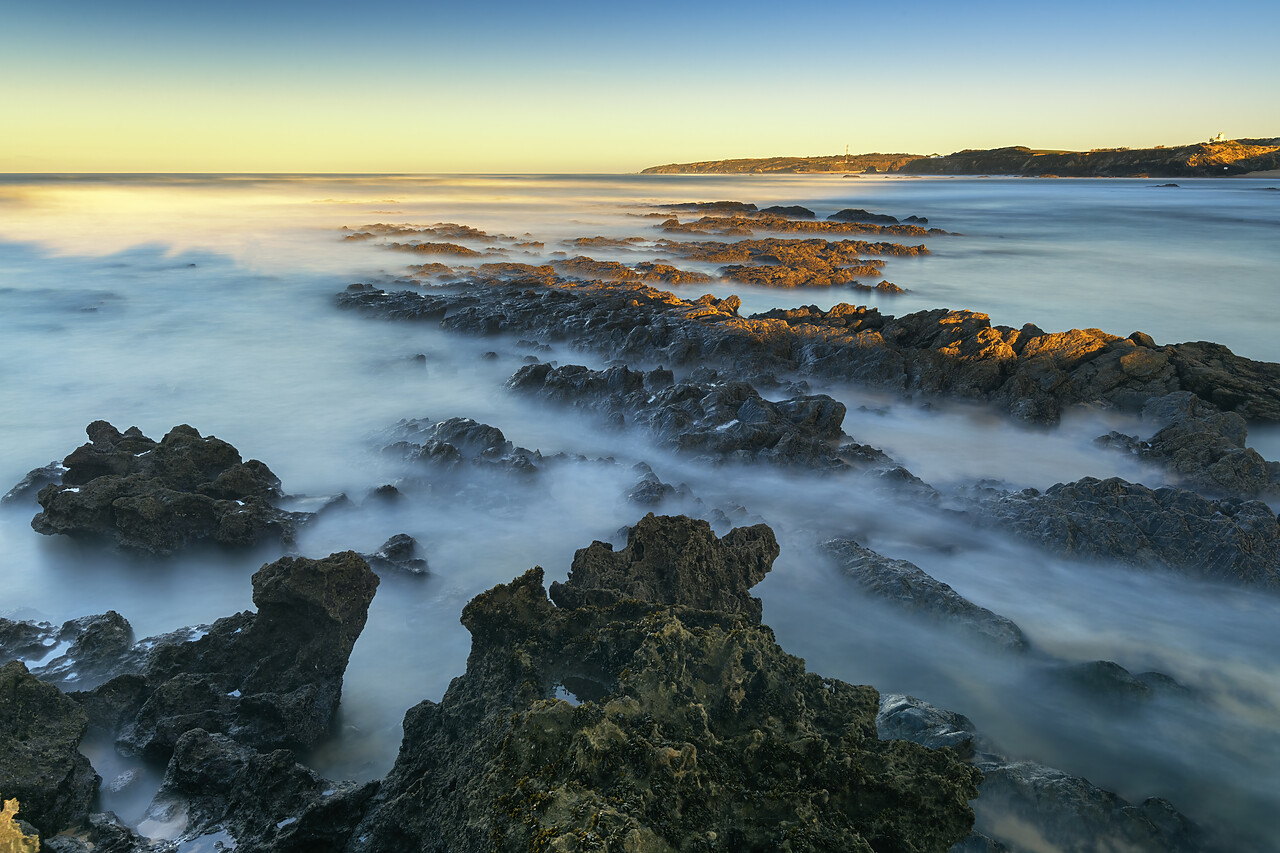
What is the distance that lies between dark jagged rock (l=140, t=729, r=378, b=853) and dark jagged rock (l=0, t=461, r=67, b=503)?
15.7 ft

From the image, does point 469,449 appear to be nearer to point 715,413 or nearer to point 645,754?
point 715,413

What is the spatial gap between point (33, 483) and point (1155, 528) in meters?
9.58

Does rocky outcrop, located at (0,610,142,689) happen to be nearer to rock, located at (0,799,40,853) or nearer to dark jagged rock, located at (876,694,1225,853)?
rock, located at (0,799,40,853)

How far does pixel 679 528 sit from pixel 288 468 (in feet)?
16.4

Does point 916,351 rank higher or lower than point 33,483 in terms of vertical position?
higher

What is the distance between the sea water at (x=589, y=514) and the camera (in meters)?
3.92

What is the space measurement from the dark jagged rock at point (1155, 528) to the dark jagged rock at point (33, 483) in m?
8.50

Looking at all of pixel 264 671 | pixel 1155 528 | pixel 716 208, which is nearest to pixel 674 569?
pixel 264 671

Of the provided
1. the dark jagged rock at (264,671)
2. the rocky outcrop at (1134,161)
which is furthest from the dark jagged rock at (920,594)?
the rocky outcrop at (1134,161)

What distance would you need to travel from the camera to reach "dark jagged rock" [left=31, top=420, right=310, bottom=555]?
5262 mm

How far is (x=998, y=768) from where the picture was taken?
320 cm

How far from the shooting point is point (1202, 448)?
6703 mm

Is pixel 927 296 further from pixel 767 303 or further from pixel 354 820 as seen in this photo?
pixel 354 820

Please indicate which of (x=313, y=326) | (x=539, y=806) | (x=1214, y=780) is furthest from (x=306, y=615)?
(x=313, y=326)
